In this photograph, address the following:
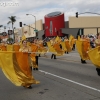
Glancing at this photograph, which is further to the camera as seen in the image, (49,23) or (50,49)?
(49,23)

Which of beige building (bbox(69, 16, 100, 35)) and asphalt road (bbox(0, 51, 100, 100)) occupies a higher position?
beige building (bbox(69, 16, 100, 35))

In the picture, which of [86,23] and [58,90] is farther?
[86,23]

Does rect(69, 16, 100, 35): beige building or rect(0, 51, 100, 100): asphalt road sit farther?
rect(69, 16, 100, 35): beige building

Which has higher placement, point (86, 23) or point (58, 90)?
point (86, 23)

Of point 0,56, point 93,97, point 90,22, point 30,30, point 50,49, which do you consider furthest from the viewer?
point 30,30

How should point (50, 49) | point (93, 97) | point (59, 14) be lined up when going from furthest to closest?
point (59, 14) < point (50, 49) < point (93, 97)

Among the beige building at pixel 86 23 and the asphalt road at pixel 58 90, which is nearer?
the asphalt road at pixel 58 90

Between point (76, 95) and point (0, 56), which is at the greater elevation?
point (0, 56)

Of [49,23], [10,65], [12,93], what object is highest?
[49,23]

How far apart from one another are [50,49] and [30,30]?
65628 mm

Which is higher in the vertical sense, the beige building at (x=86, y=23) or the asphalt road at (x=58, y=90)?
the beige building at (x=86, y=23)

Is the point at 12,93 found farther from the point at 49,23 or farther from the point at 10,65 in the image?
the point at 49,23

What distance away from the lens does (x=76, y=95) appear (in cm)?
722

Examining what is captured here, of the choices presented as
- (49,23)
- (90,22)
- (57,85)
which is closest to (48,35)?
(49,23)
